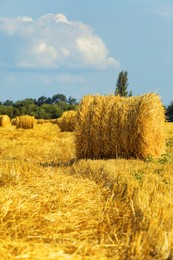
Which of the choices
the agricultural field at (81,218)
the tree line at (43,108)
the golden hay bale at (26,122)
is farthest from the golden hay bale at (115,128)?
the tree line at (43,108)

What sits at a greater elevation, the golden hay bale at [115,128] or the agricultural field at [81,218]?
the golden hay bale at [115,128]

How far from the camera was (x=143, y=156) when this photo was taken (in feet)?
36.5

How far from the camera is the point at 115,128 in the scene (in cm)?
1095

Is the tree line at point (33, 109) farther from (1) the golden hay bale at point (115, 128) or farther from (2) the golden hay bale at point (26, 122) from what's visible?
(1) the golden hay bale at point (115, 128)

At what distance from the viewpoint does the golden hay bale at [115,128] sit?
10922 millimetres

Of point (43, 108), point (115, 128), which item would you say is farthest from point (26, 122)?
point (43, 108)

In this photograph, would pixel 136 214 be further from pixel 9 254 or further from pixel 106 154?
pixel 106 154

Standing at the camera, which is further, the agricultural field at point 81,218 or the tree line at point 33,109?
the tree line at point 33,109

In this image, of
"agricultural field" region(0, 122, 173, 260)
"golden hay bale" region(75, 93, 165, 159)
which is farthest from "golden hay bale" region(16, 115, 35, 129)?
"agricultural field" region(0, 122, 173, 260)

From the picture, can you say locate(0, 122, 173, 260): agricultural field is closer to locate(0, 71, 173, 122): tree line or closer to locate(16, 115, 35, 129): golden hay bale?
locate(16, 115, 35, 129): golden hay bale

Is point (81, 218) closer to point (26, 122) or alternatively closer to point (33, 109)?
point (26, 122)

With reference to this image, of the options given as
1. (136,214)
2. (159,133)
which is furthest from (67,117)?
(136,214)

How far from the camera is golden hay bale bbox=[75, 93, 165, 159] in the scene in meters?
10.9

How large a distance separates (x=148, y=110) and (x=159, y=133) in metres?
0.92
